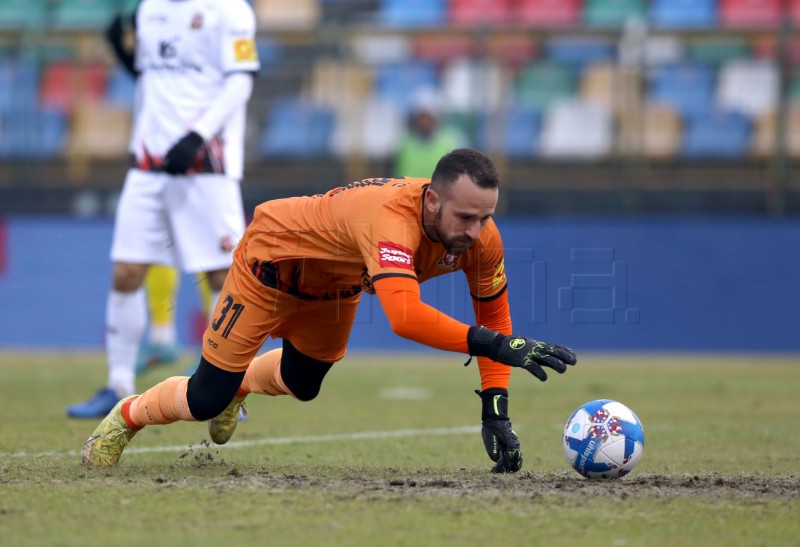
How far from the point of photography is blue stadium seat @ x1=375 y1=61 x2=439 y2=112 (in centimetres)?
1477

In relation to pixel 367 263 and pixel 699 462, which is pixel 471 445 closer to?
pixel 699 462

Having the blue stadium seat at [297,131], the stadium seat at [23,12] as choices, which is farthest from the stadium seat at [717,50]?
the stadium seat at [23,12]

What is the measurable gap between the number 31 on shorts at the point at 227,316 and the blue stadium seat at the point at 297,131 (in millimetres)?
9141

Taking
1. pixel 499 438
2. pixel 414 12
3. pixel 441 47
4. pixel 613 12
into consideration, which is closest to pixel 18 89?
pixel 441 47

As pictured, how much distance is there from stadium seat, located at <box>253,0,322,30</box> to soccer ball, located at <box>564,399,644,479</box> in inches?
455

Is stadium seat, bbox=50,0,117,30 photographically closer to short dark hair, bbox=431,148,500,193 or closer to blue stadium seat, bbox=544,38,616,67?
blue stadium seat, bbox=544,38,616,67

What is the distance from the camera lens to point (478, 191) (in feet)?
16.2

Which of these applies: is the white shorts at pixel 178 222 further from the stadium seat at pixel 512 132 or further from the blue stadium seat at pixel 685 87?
the blue stadium seat at pixel 685 87

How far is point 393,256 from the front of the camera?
16.2 feet

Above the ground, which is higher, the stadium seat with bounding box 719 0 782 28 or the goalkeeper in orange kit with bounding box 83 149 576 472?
the stadium seat with bounding box 719 0 782 28

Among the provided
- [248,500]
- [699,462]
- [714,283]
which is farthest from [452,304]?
[248,500]

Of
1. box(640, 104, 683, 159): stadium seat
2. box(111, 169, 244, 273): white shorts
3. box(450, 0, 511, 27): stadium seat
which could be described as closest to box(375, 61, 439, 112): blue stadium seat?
box(450, 0, 511, 27): stadium seat

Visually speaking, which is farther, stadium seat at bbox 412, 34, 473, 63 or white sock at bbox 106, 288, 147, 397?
stadium seat at bbox 412, 34, 473, 63

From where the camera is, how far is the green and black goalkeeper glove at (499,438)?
18.3 ft
